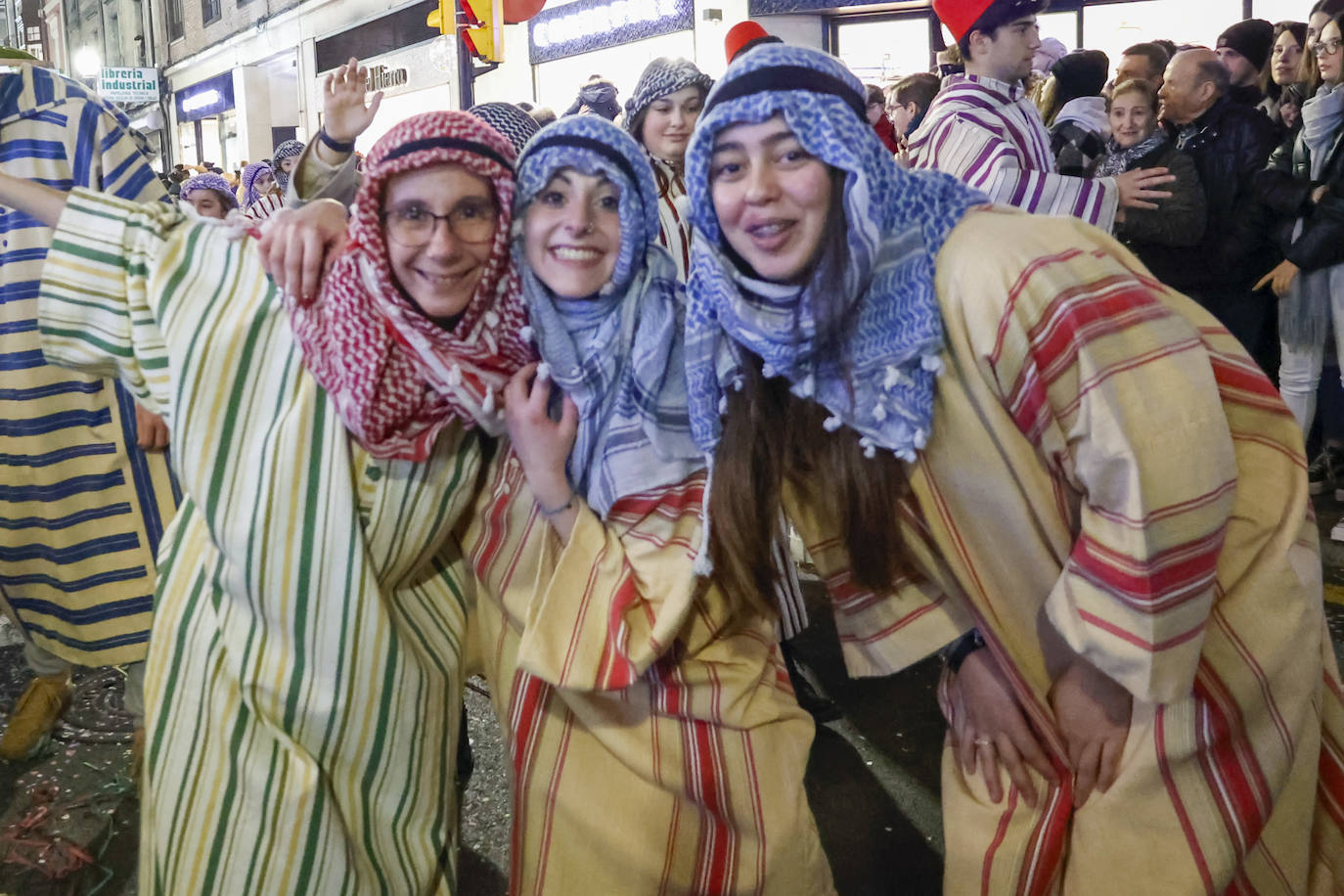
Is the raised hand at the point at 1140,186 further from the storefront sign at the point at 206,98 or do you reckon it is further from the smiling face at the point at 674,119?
the storefront sign at the point at 206,98

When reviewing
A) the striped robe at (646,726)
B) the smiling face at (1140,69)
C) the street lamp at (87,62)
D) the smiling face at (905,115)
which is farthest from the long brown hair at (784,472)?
the street lamp at (87,62)

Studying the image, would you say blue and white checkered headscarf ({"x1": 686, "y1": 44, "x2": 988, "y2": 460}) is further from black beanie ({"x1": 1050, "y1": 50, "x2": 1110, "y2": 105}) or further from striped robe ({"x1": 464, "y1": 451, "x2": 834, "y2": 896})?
black beanie ({"x1": 1050, "y1": 50, "x2": 1110, "y2": 105})

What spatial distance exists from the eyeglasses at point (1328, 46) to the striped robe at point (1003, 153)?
146 centimetres

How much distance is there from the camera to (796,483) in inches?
74.0

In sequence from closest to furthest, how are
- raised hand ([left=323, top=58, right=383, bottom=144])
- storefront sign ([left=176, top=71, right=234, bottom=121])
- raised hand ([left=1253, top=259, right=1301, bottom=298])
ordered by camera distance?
raised hand ([left=323, top=58, right=383, bottom=144]), raised hand ([left=1253, top=259, right=1301, bottom=298]), storefront sign ([left=176, top=71, right=234, bottom=121])

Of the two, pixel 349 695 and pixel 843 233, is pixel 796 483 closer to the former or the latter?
pixel 843 233

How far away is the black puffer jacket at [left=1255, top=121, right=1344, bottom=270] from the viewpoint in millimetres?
4113

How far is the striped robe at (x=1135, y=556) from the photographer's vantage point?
1521 mm

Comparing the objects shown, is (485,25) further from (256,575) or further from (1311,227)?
(256,575)

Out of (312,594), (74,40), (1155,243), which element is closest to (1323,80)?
(1155,243)

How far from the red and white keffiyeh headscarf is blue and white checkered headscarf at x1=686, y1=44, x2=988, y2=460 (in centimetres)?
36

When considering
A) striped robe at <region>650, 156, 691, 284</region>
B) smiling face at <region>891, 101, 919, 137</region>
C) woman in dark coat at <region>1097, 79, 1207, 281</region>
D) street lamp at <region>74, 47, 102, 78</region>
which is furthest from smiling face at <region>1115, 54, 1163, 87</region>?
street lamp at <region>74, 47, 102, 78</region>

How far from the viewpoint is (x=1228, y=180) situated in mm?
4375

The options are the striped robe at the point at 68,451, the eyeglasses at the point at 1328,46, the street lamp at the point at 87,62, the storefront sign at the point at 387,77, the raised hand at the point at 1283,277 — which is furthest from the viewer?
the street lamp at the point at 87,62
